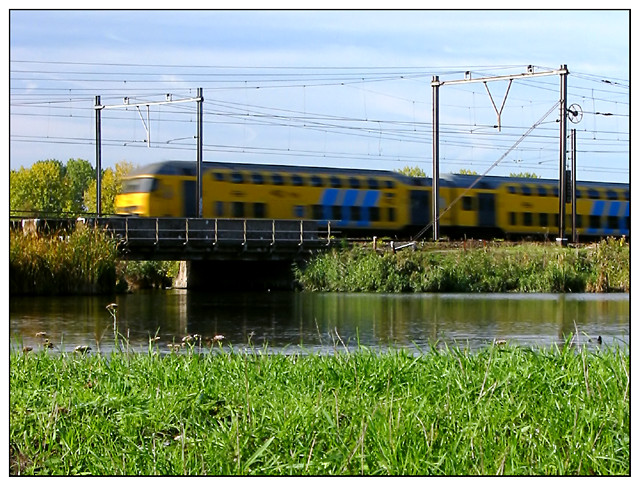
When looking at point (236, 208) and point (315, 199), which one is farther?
point (315, 199)

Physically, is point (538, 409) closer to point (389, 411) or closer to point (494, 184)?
point (389, 411)

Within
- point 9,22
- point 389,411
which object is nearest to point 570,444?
point 389,411

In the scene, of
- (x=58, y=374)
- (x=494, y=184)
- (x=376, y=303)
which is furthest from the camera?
(x=494, y=184)

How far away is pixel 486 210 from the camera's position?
20266mm

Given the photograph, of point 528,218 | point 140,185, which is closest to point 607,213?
point 528,218

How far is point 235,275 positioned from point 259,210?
1.43m

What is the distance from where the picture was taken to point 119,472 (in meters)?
3.04

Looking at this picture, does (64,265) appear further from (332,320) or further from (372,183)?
(372,183)

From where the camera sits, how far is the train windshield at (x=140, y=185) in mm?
19109

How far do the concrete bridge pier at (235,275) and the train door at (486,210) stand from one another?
4.74 m

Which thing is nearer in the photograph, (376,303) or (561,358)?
(561,358)

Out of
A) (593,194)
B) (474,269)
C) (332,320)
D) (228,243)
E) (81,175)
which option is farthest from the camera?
(228,243)

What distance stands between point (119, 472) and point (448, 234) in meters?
18.1

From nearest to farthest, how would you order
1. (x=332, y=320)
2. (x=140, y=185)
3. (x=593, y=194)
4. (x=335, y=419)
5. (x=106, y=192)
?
1. (x=335, y=419)
2. (x=332, y=320)
3. (x=106, y=192)
4. (x=593, y=194)
5. (x=140, y=185)
